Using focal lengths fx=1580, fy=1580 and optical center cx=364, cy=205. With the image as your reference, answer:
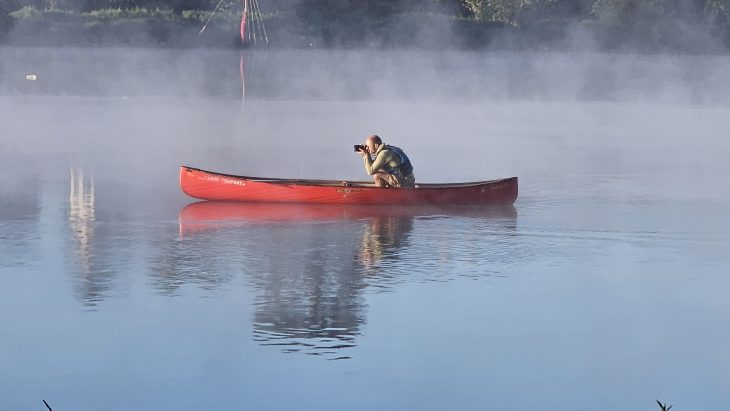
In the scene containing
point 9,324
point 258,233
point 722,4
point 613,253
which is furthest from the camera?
point 722,4

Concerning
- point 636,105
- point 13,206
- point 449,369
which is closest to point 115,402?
point 449,369

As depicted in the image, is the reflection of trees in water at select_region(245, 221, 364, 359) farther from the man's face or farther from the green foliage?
the green foliage

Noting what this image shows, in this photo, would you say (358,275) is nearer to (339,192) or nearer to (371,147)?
(339,192)

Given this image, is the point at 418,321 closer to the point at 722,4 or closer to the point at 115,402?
the point at 115,402

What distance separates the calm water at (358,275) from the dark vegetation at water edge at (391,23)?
46.6 metres

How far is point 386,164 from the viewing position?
29.5 meters

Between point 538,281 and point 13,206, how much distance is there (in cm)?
1169

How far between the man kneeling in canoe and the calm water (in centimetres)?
68

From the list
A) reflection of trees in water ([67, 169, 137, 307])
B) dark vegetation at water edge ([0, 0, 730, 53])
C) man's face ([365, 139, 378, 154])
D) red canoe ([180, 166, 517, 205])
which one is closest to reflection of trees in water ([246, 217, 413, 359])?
red canoe ([180, 166, 517, 205])

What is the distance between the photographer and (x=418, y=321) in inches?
737

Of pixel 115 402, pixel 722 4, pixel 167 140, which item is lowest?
pixel 115 402

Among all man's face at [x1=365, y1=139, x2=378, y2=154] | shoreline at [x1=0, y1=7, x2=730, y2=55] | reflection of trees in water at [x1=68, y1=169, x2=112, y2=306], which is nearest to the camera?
reflection of trees in water at [x1=68, y1=169, x2=112, y2=306]

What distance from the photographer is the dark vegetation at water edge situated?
9631cm

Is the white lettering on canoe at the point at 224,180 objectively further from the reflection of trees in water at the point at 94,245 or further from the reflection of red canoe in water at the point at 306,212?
the reflection of trees in water at the point at 94,245
